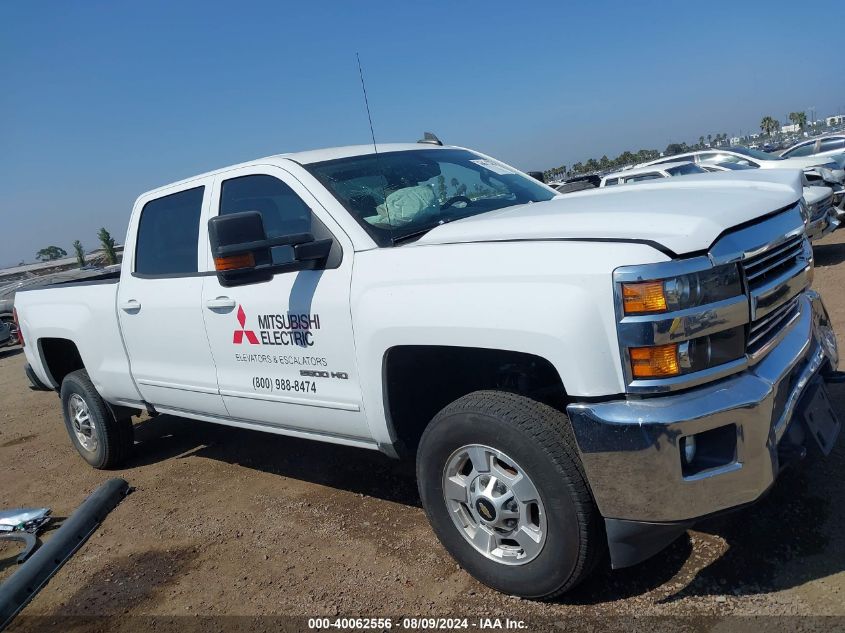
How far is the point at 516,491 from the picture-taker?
259 centimetres

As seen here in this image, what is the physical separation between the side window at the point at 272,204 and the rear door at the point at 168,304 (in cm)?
23

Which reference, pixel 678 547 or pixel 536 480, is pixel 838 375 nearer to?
pixel 678 547

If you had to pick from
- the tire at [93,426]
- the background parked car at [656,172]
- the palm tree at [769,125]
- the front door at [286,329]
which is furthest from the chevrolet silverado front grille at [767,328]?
the palm tree at [769,125]

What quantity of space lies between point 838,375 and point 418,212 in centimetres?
217

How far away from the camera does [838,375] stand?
316 cm

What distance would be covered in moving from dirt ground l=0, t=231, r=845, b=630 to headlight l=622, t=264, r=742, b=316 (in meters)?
1.21

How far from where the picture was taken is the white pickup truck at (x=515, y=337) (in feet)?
7.34

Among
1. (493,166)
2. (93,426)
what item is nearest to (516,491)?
(493,166)

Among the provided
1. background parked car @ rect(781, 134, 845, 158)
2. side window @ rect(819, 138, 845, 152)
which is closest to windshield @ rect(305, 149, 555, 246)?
background parked car @ rect(781, 134, 845, 158)

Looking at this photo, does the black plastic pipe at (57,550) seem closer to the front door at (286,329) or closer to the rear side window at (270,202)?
the front door at (286,329)

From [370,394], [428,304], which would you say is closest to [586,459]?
[428,304]

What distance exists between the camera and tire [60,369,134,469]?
17.0 ft

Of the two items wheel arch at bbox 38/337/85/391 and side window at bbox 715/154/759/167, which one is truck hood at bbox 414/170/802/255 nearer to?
wheel arch at bbox 38/337/85/391

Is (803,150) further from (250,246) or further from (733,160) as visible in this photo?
(250,246)
